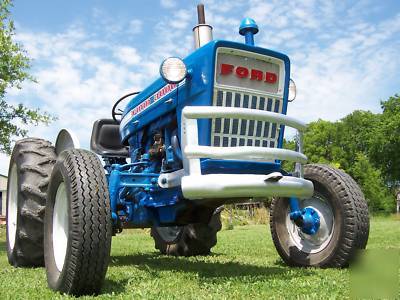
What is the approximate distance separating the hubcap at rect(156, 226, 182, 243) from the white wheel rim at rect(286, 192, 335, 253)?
137 centimetres

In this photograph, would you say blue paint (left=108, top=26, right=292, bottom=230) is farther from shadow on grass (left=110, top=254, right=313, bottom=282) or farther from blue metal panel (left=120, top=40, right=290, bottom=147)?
shadow on grass (left=110, top=254, right=313, bottom=282)

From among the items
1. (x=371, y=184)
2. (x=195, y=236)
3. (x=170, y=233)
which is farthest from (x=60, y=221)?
(x=371, y=184)

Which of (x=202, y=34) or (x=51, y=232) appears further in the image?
(x=202, y=34)

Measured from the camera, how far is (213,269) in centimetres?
490

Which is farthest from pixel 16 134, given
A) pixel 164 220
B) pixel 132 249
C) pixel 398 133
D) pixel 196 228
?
pixel 398 133

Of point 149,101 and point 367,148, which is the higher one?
point 367,148

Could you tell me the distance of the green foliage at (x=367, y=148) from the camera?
45.9 m

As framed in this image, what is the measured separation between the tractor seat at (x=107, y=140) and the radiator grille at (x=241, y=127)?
2.37 m

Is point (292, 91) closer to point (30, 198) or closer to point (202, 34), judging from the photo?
point (202, 34)

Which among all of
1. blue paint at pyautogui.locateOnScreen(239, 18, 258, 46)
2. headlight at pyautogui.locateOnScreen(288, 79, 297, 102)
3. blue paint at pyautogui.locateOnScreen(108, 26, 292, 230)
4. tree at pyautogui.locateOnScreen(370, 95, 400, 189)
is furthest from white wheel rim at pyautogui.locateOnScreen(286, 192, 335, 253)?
tree at pyautogui.locateOnScreen(370, 95, 400, 189)

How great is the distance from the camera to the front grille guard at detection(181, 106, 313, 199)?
360 centimetres

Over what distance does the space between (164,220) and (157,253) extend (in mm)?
2625

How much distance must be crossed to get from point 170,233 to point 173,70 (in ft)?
8.58

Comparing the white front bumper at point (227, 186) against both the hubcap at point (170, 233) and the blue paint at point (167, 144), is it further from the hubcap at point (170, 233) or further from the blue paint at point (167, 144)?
the hubcap at point (170, 233)
